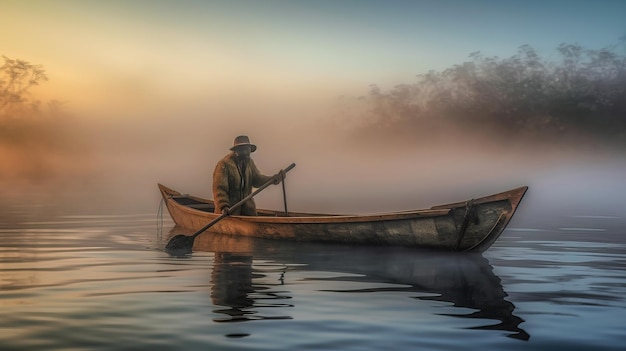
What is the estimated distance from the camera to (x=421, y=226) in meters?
11.1

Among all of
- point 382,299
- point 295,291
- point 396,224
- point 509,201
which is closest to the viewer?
point 382,299

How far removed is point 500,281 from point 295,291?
2.66 m

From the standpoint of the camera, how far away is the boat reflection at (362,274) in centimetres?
658

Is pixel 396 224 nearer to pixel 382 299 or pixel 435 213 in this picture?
Result: pixel 435 213

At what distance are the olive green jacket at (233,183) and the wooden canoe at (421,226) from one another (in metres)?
1.17

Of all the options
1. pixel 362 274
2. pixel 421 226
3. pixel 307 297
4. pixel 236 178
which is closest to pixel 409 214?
pixel 421 226

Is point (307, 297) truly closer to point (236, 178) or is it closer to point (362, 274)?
point (362, 274)

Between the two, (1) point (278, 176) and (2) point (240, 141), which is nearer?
(1) point (278, 176)

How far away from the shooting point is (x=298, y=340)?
5352 mm

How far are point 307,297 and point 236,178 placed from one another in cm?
752

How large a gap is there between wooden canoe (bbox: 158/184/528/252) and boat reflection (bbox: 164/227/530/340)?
0.17 m

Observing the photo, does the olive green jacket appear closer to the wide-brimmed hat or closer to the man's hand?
the wide-brimmed hat

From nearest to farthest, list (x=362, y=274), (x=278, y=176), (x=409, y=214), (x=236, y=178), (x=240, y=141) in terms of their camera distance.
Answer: (x=362, y=274), (x=409, y=214), (x=278, y=176), (x=240, y=141), (x=236, y=178)

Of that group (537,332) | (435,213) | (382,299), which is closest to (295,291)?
(382,299)
